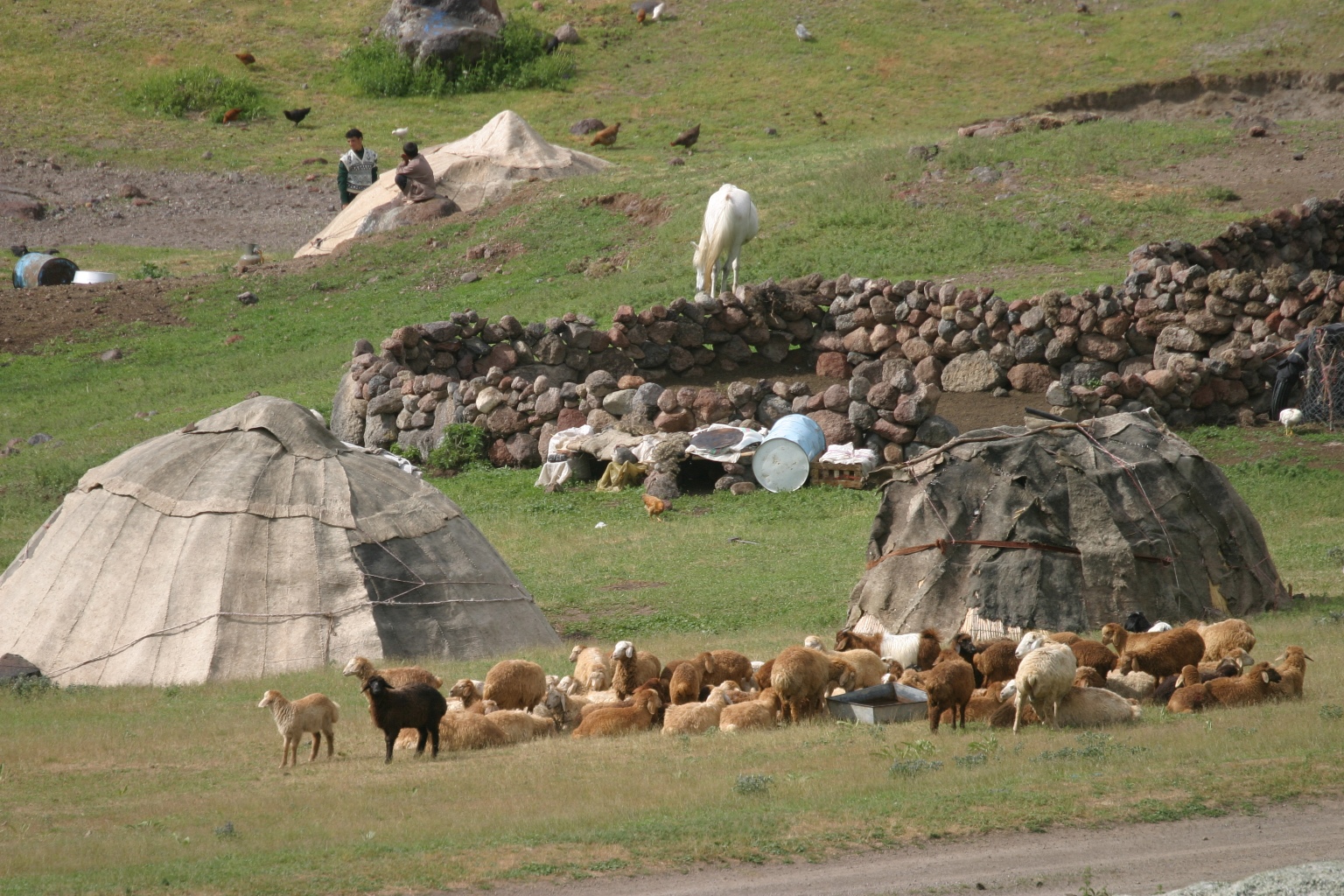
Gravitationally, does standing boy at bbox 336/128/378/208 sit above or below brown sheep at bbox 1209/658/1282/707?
above

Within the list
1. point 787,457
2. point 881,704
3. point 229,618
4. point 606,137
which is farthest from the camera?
point 606,137

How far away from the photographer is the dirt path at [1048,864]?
7422mm

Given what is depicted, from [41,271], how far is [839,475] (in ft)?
66.2

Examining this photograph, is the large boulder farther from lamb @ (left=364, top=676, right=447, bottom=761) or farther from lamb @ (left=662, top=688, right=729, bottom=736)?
lamb @ (left=364, top=676, right=447, bottom=761)

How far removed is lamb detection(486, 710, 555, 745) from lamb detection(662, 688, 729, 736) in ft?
2.97

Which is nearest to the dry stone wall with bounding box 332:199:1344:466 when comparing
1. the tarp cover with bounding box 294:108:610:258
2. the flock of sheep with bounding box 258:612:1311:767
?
the tarp cover with bounding box 294:108:610:258

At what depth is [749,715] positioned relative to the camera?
10922 millimetres

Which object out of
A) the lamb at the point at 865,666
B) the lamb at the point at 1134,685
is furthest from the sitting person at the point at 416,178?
the lamb at the point at 1134,685

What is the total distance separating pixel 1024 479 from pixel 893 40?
132 ft

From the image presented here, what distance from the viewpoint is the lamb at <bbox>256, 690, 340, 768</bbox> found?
10164mm

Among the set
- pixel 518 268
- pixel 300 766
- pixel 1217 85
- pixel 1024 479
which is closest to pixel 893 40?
pixel 1217 85

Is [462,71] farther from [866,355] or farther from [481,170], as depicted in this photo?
[866,355]

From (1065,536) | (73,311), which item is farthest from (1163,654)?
(73,311)

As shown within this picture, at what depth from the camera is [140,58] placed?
52.3m
